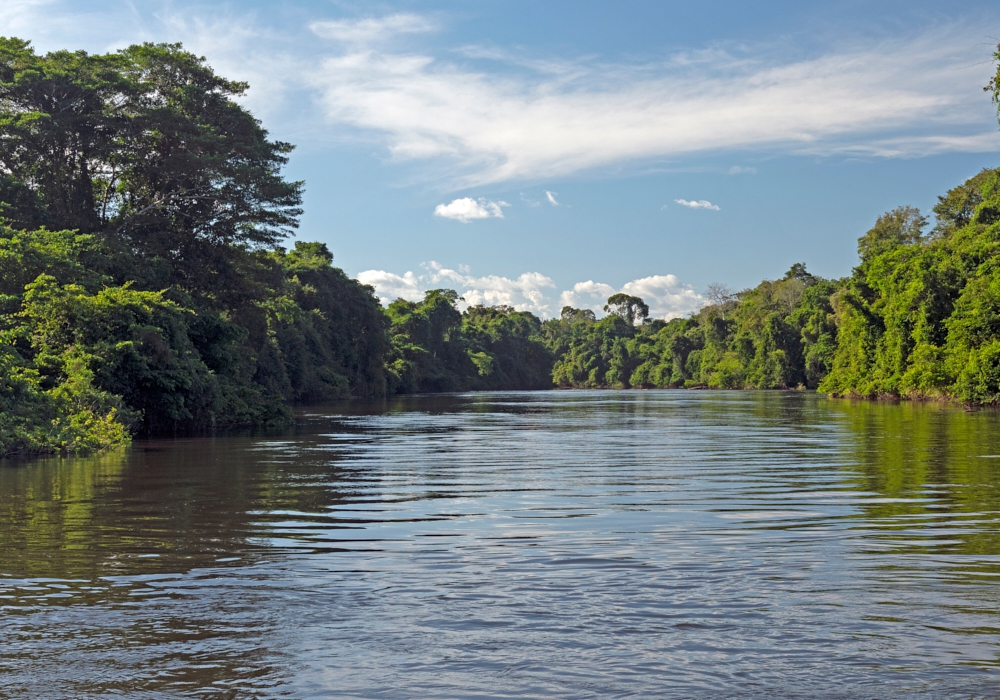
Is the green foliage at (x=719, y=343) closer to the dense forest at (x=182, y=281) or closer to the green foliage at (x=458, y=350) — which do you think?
the green foliage at (x=458, y=350)

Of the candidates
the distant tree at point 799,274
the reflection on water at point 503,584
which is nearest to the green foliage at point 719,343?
the distant tree at point 799,274

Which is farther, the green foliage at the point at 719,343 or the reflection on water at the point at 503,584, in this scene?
the green foliage at the point at 719,343

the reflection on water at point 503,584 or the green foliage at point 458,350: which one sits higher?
the green foliage at point 458,350

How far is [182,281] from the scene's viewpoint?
38.8 meters

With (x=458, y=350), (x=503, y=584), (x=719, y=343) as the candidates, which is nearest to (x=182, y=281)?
(x=503, y=584)

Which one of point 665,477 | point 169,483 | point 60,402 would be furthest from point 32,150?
point 665,477

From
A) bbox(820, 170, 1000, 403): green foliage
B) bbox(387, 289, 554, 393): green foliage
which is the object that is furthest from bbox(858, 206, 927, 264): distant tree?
bbox(387, 289, 554, 393): green foliage

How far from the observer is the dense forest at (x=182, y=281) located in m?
24.9

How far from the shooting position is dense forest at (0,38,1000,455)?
24859 millimetres

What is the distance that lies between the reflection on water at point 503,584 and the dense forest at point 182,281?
10.0m

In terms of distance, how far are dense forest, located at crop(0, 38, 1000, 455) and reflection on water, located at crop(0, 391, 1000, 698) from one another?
10.0 meters

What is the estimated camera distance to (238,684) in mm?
4895

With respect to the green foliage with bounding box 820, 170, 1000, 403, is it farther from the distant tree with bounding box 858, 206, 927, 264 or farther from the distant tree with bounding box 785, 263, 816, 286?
the distant tree with bounding box 785, 263, 816, 286

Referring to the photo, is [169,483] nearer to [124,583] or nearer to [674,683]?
[124,583]
